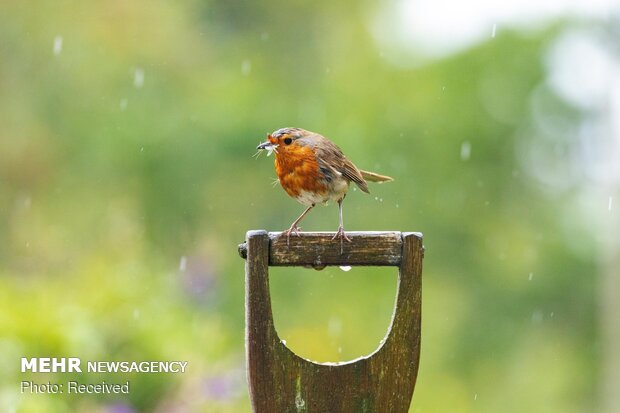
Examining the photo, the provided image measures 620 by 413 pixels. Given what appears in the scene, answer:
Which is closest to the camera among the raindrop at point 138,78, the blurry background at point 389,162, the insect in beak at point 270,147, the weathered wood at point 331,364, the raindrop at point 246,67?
the weathered wood at point 331,364

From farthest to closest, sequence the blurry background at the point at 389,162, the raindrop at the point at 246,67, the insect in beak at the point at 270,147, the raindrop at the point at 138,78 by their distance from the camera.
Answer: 1. the raindrop at the point at 246,67
2. the raindrop at the point at 138,78
3. the blurry background at the point at 389,162
4. the insect in beak at the point at 270,147

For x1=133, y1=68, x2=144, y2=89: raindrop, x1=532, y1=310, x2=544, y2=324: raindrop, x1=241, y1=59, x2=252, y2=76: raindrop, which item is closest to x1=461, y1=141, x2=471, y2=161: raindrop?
x1=532, y1=310, x2=544, y2=324: raindrop

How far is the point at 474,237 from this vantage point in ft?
31.6

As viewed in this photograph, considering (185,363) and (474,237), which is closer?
(185,363)

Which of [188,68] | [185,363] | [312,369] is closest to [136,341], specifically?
[185,363]

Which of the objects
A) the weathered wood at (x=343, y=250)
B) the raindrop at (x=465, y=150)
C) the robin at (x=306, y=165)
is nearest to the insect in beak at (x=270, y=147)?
the robin at (x=306, y=165)

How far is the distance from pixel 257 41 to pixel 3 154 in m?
2.95

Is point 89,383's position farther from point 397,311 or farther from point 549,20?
point 549,20

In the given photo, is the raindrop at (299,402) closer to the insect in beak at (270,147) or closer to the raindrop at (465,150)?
the insect in beak at (270,147)

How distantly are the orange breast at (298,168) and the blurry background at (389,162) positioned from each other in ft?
19.1

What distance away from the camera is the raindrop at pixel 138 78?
9585mm

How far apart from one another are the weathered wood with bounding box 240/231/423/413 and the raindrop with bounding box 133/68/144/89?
786 cm

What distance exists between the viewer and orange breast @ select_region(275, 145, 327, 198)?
2268 mm

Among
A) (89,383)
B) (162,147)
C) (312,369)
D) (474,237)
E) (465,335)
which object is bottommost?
(312,369)
